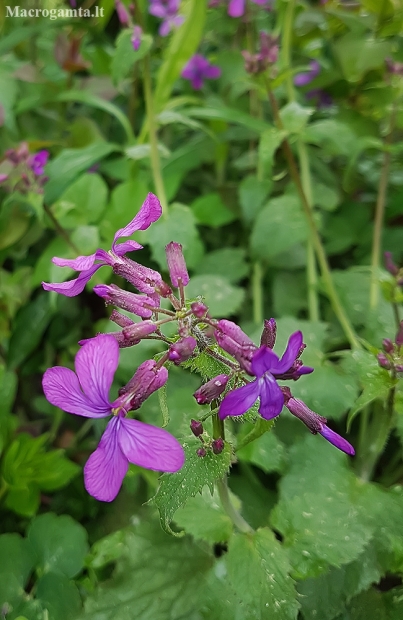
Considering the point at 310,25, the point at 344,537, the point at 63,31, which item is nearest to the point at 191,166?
the point at 310,25

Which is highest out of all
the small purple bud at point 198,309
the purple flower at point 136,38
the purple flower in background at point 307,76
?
the purple flower at point 136,38

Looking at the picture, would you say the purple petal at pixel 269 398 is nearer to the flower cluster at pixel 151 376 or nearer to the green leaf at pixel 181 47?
the flower cluster at pixel 151 376

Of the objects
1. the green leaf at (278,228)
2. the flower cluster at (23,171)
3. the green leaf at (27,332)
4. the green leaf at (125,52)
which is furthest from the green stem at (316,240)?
the green leaf at (27,332)

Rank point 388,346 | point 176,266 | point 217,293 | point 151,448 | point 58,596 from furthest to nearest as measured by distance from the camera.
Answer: point 217,293 → point 58,596 → point 388,346 → point 176,266 → point 151,448

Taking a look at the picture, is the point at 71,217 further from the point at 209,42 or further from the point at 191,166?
the point at 209,42

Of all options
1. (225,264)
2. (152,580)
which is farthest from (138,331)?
(225,264)

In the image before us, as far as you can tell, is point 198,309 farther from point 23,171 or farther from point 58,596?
point 23,171

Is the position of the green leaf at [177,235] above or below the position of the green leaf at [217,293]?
above
